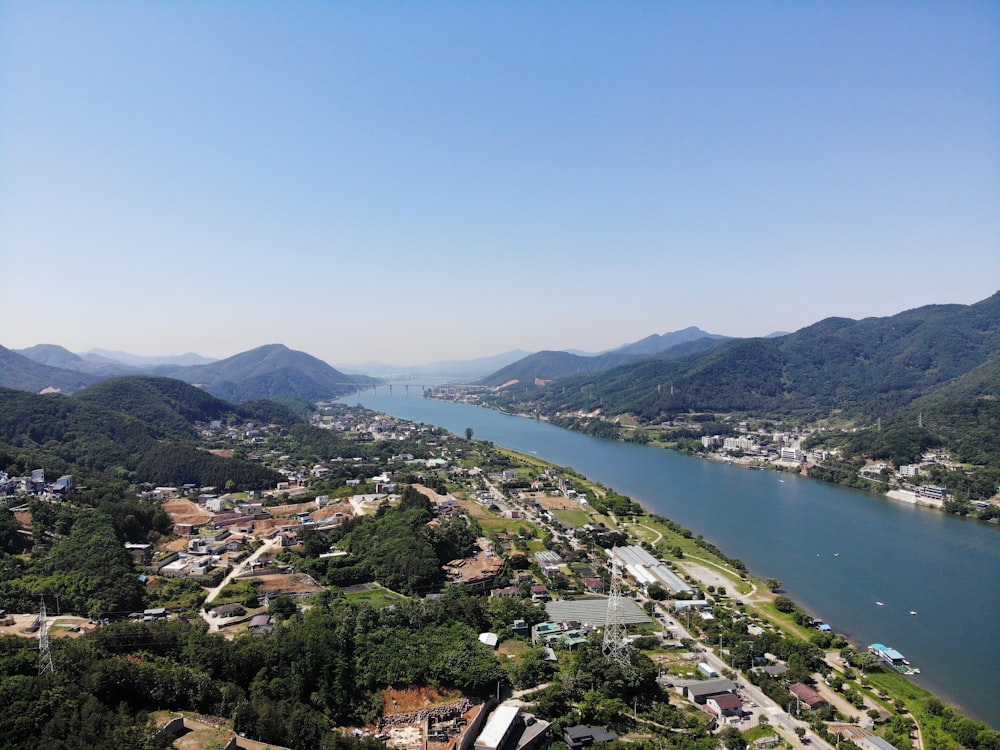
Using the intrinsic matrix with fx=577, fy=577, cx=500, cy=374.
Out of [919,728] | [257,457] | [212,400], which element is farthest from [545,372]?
[919,728]

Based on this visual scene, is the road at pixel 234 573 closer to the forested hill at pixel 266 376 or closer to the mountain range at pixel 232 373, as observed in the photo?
the mountain range at pixel 232 373

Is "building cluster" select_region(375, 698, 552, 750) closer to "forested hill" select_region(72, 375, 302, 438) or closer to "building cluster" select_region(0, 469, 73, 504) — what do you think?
"building cluster" select_region(0, 469, 73, 504)

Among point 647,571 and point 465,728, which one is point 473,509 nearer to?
point 647,571

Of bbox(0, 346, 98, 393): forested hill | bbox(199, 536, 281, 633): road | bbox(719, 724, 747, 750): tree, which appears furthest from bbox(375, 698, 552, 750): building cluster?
bbox(0, 346, 98, 393): forested hill

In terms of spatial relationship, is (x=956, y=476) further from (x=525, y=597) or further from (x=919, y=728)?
(x=525, y=597)

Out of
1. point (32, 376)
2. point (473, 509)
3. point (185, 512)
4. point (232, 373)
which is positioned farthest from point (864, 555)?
point (232, 373)

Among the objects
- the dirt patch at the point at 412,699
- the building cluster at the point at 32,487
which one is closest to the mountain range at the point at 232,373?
the building cluster at the point at 32,487
